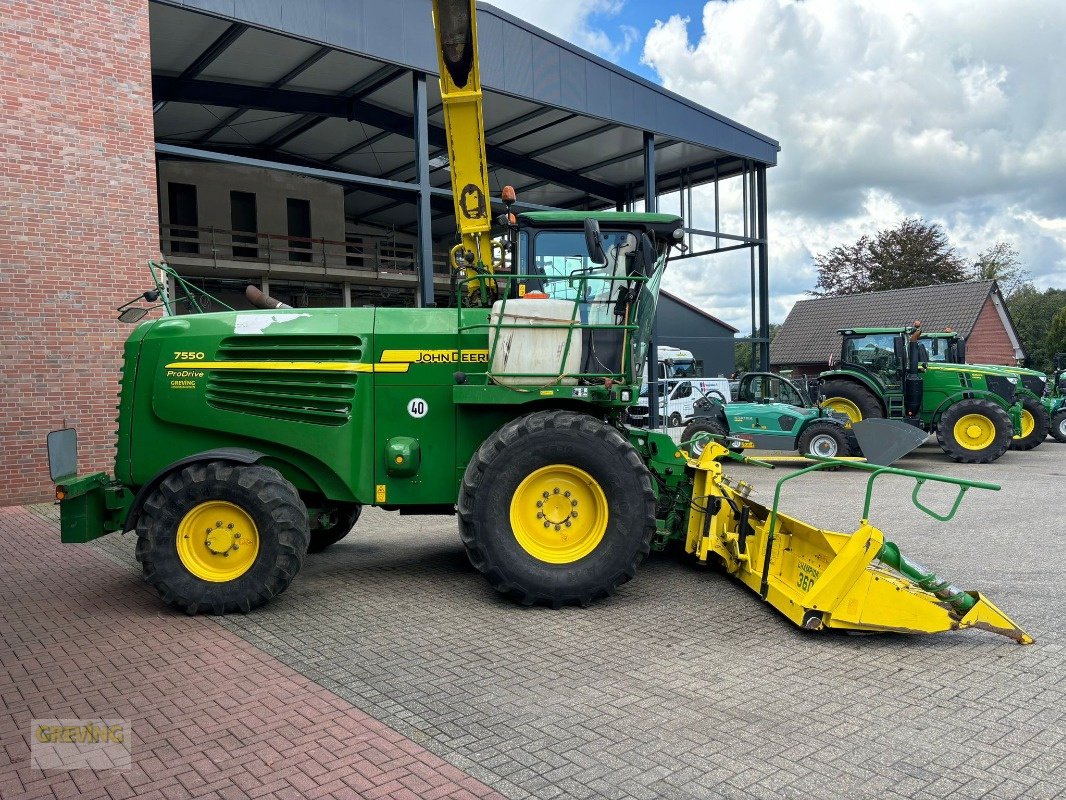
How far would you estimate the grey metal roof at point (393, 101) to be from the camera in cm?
1315

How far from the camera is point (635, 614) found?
5379 millimetres

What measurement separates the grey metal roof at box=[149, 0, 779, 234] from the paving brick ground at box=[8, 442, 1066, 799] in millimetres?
9748

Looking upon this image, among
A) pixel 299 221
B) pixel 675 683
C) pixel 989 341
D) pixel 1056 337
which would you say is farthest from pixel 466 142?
pixel 1056 337

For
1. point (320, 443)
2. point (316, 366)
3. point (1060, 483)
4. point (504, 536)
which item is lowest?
point (1060, 483)

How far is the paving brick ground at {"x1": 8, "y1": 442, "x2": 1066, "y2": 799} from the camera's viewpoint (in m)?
3.26

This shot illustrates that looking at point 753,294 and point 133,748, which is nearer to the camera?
point 133,748

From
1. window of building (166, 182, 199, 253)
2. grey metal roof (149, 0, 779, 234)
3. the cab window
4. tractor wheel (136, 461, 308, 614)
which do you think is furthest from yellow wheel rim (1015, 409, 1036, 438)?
window of building (166, 182, 199, 253)

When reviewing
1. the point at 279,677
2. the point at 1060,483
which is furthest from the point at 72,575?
the point at 1060,483

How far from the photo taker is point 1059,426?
18.3 metres

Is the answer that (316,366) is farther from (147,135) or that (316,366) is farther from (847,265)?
(847,265)

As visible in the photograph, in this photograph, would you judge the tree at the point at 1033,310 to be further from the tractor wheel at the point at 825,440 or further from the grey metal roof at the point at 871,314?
the tractor wheel at the point at 825,440

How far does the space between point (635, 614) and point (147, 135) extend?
972 centimetres

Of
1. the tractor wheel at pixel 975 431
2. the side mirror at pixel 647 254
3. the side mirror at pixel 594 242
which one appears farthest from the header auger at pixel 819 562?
the tractor wheel at pixel 975 431

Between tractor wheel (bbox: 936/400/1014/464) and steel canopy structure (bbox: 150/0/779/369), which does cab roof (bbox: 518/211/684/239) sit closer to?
steel canopy structure (bbox: 150/0/779/369)
